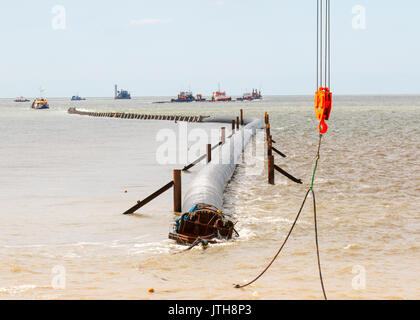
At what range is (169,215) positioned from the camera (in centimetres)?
1595

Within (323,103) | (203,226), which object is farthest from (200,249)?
(323,103)

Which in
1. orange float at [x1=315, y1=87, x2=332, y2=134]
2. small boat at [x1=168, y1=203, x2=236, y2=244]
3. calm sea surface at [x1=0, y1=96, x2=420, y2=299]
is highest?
orange float at [x1=315, y1=87, x2=332, y2=134]

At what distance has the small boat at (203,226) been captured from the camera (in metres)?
12.8

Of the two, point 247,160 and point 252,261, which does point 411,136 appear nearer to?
point 247,160

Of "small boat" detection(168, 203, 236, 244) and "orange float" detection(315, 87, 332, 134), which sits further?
"small boat" detection(168, 203, 236, 244)

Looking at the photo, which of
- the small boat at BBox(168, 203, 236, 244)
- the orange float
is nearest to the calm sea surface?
the small boat at BBox(168, 203, 236, 244)

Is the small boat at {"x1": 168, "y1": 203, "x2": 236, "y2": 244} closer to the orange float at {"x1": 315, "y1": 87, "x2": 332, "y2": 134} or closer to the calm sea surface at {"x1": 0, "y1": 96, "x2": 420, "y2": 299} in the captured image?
the calm sea surface at {"x1": 0, "y1": 96, "x2": 420, "y2": 299}

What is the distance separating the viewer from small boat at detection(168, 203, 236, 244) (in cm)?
1284

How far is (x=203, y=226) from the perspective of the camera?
42.3 feet

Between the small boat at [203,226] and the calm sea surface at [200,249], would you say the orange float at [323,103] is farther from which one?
the small boat at [203,226]

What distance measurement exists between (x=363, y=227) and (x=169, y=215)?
214 inches

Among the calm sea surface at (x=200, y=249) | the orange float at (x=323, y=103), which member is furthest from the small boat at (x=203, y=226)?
the orange float at (x=323, y=103)

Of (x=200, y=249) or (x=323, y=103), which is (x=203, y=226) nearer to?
(x=200, y=249)

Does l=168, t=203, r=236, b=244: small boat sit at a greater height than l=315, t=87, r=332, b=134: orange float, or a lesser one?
lesser
